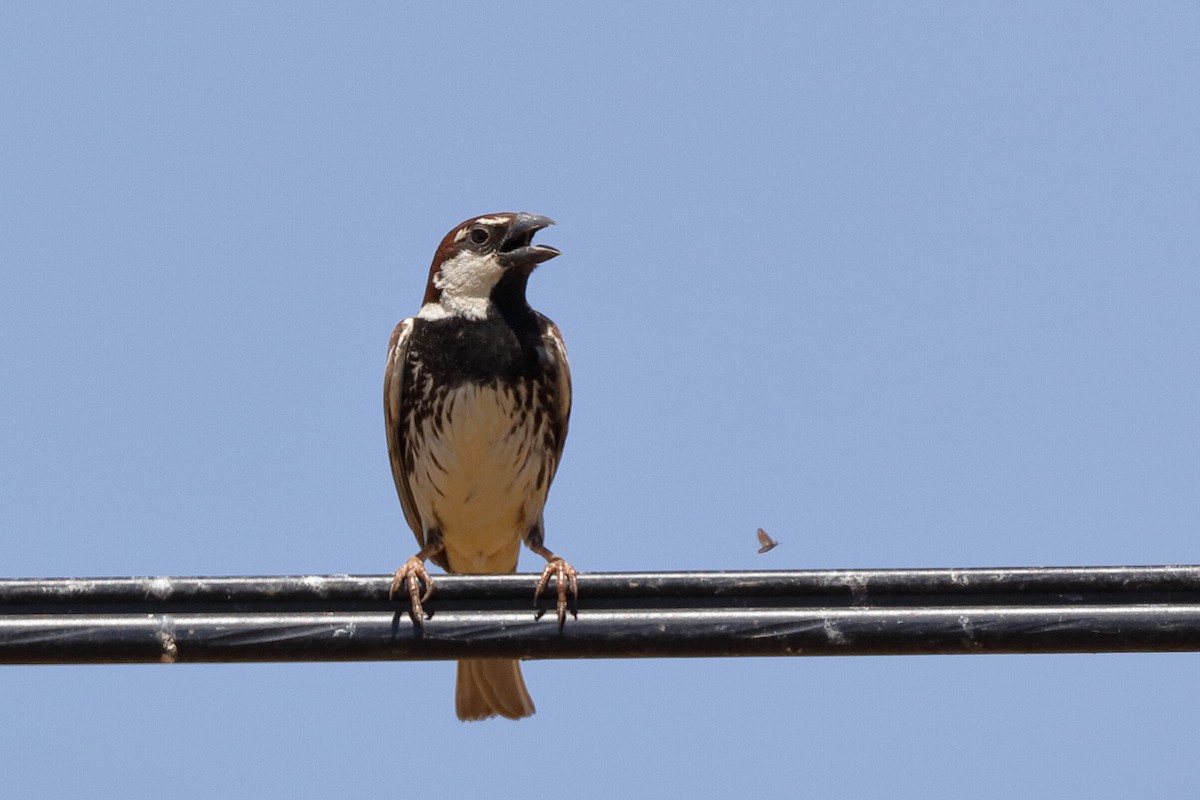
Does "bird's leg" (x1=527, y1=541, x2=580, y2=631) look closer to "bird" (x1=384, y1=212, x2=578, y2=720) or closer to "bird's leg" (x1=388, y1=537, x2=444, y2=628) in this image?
"bird's leg" (x1=388, y1=537, x2=444, y2=628)

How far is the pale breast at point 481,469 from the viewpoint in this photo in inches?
297

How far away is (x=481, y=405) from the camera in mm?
7516

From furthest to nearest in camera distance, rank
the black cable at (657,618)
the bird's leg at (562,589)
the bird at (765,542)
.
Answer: the bird at (765,542) < the bird's leg at (562,589) < the black cable at (657,618)

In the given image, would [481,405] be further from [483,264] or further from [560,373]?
[483,264]

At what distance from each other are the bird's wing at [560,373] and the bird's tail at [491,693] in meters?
1.02

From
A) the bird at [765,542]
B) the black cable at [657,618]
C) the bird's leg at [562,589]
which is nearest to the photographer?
the black cable at [657,618]

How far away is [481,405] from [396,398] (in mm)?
512

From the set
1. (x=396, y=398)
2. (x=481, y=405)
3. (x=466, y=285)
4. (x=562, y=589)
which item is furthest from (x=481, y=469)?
(x=562, y=589)

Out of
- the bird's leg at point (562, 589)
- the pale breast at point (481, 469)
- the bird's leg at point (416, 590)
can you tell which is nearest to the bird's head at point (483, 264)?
the pale breast at point (481, 469)

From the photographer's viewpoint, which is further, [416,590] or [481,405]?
[481,405]

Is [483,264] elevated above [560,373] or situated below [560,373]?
above

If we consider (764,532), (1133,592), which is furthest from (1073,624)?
(764,532)

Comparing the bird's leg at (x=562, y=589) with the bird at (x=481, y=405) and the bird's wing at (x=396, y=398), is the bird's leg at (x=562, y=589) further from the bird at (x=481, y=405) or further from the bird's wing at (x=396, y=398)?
the bird's wing at (x=396, y=398)

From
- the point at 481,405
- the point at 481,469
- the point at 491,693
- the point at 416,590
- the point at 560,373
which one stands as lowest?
the point at 491,693
